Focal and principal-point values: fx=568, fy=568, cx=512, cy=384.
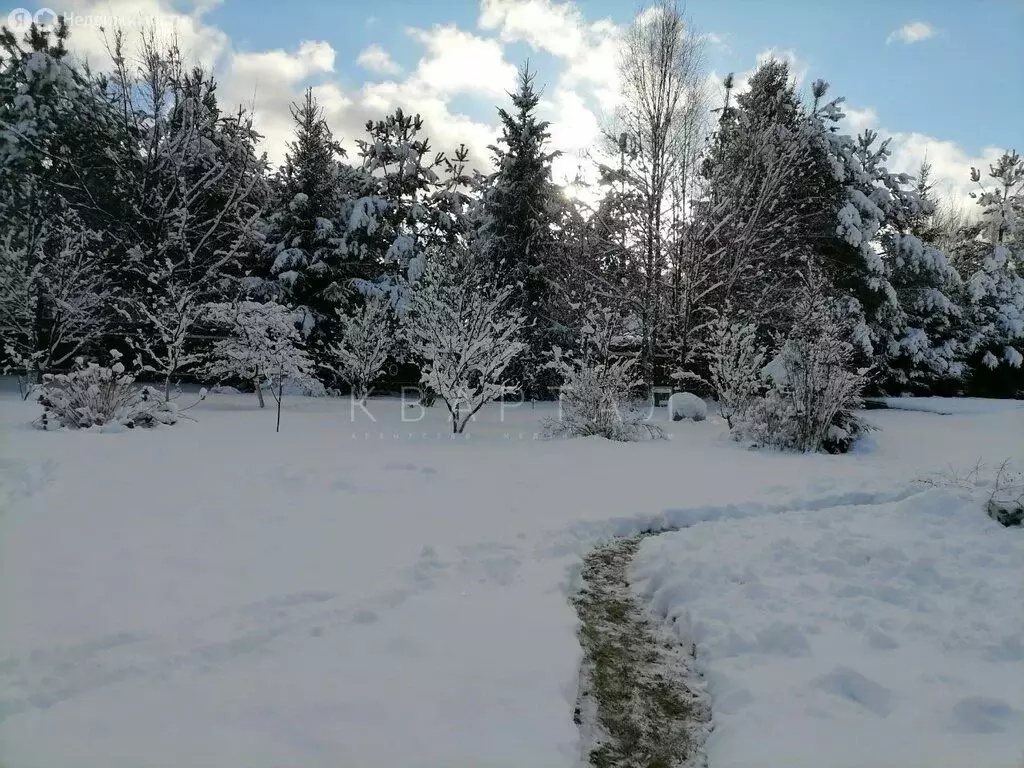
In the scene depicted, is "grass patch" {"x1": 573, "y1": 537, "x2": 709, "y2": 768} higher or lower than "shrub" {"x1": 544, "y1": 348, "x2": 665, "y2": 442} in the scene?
lower

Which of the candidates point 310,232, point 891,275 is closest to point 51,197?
point 310,232

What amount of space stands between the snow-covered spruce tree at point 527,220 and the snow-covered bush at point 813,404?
10.3 metres

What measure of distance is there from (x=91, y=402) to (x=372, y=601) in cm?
805

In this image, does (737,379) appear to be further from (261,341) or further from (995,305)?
(995,305)

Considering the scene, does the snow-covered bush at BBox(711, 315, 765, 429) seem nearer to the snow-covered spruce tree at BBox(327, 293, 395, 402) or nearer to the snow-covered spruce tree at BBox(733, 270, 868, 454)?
the snow-covered spruce tree at BBox(733, 270, 868, 454)

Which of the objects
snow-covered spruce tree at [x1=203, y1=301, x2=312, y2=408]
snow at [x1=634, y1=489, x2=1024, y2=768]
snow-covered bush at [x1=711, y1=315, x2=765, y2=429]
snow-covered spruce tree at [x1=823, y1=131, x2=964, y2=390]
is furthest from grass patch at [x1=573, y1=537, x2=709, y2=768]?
snow-covered spruce tree at [x1=823, y1=131, x2=964, y2=390]

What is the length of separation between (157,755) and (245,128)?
20.1m

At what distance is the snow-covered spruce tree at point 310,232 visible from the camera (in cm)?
1948

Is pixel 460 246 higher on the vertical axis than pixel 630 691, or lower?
higher

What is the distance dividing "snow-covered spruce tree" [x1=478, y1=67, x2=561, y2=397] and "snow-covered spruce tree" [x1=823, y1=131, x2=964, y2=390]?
9.81 metres

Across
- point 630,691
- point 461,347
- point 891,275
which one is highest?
point 891,275

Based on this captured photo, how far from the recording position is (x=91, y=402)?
9047mm

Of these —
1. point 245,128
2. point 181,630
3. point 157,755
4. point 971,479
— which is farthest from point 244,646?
point 245,128

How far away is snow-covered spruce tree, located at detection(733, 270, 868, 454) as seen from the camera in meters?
9.82
